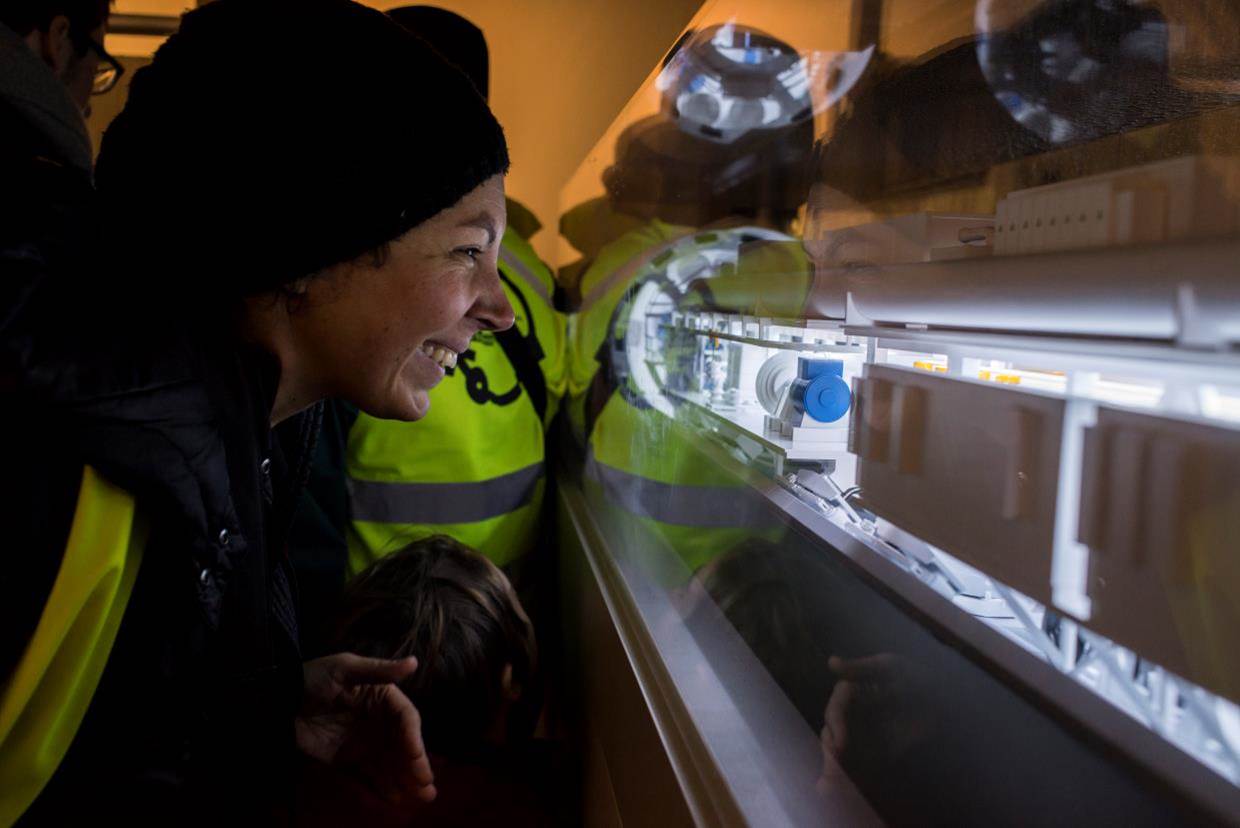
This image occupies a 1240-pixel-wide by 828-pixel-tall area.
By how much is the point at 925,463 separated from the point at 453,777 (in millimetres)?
1005

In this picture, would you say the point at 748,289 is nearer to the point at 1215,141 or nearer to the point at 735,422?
the point at 735,422

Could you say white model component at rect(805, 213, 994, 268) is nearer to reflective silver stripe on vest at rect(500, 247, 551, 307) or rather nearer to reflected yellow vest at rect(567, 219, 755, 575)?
reflected yellow vest at rect(567, 219, 755, 575)

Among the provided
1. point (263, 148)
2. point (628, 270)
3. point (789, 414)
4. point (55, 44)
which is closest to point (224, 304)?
point (263, 148)

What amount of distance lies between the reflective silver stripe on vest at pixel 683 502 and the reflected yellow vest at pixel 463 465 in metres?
0.23

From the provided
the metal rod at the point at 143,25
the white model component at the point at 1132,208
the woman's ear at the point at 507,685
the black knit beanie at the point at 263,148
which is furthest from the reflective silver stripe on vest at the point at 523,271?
the white model component at the point at 1132,208

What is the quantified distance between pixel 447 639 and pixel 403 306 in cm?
69

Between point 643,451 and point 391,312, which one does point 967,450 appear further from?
point 643,451

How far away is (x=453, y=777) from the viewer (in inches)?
52.4

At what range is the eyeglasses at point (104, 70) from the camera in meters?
1.62

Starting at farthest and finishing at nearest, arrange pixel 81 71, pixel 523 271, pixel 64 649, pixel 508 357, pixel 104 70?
pixel 104 70 < pixel 523 271 < pixel 508 357 < pixel 81 71 < pixel 64 649

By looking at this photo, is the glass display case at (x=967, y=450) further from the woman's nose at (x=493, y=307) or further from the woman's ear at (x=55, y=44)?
the woman's ear at (x=55, y=44)

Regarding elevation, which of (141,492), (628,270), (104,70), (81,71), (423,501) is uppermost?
(104,70)

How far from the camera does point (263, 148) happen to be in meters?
0.75

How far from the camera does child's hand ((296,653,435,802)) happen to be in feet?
3.67
